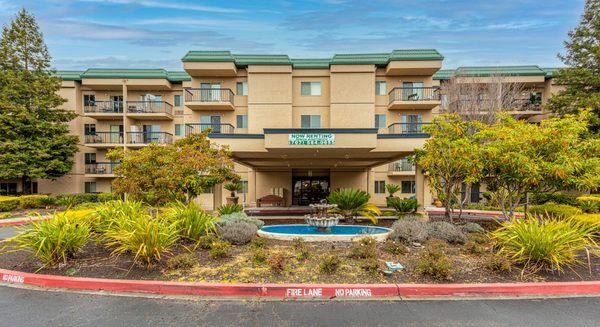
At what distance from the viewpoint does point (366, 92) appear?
24391 mm

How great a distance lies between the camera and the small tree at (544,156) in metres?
8.69

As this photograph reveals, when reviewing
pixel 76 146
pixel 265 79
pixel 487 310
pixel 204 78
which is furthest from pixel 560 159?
pixel 76 146

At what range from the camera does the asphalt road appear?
456cm

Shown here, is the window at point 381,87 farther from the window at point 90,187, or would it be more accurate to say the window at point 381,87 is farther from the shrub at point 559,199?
the window at point 90,187

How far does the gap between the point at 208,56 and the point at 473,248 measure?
24.1 metres

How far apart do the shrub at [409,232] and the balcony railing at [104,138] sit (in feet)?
92.0

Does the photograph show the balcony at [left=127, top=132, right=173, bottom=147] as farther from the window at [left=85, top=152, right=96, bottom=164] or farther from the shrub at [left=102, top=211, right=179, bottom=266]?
the shrub at [left=102, top=211, right=179, bottom=266]

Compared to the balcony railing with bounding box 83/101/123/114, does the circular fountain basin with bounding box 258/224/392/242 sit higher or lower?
lower

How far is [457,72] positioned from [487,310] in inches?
1036

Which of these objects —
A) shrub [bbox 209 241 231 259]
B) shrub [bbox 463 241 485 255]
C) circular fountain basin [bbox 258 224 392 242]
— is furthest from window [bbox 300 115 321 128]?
shrub [bbox 209 241 231 259]

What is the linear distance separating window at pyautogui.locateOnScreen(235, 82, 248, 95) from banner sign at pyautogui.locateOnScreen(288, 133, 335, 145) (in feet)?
48.6

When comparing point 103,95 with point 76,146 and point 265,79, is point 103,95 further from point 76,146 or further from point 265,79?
point 265,79

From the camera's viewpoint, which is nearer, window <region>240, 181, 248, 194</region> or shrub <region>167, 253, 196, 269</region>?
shrub <region>167, 253, 196, 269</region>

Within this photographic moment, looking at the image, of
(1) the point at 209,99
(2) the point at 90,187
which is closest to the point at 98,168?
A: (2) the point at 90,187
